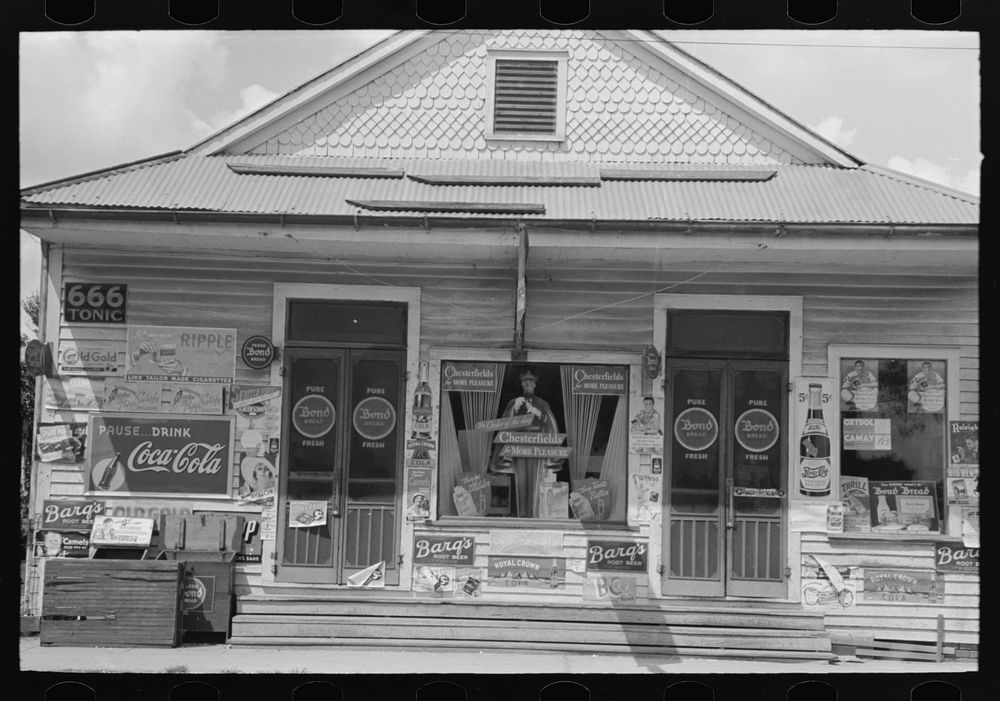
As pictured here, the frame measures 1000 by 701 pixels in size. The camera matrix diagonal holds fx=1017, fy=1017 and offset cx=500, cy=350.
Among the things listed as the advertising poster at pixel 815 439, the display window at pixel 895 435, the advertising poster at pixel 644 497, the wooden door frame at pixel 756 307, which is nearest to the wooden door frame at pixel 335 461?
the advertising poster at pixel 644 497

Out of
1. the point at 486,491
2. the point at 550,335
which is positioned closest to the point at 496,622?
the point at 486,491

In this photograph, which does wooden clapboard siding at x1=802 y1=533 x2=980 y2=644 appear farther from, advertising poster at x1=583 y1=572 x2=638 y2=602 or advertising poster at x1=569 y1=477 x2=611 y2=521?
advertising poster at x1=569 y1=477 x2=611 y2=521

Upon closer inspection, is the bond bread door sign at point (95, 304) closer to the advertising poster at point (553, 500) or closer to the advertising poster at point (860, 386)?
the advertising poster at point (553, 500)

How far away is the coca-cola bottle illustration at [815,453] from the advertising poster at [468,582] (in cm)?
315

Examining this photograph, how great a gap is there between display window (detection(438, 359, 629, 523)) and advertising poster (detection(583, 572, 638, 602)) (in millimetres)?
646

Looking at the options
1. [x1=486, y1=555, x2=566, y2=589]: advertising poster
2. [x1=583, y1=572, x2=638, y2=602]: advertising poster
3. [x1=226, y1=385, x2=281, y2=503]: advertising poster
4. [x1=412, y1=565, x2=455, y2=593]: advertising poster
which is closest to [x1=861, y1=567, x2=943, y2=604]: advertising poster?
[x1=583, y1=572, x2=638, y2=602]: advertising poster

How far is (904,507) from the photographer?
31.6 feet

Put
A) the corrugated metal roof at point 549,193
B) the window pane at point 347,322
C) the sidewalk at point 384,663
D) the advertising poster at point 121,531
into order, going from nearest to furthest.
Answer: the sidewalk at point 384,663
the corrugated metal roof at point 549,193
the advertising poster at point 121,531
the window pane at point 347,322

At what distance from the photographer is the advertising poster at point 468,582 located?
955 centimetres

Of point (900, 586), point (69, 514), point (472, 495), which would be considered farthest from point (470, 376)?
point (900, 586)

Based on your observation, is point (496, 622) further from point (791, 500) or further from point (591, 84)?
point (591, 84)

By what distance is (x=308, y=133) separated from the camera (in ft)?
34.8

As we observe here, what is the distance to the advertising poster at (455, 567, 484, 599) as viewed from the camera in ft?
31.3

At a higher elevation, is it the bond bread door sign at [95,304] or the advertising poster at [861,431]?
the bond bread door sign at [95,304]
